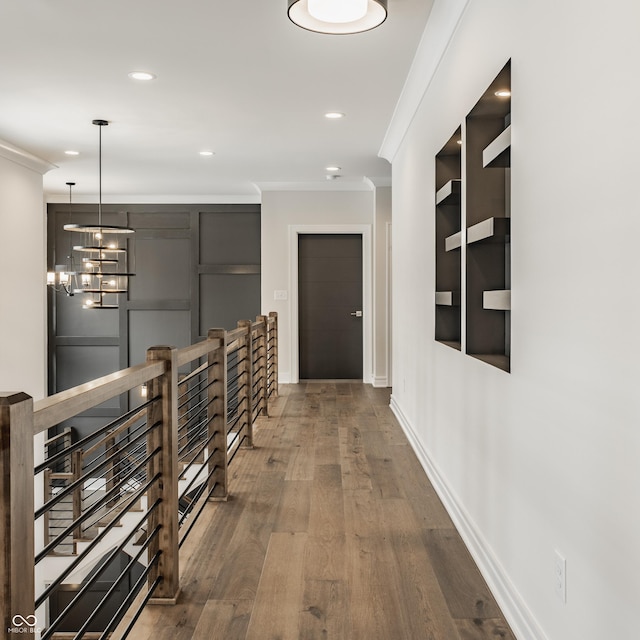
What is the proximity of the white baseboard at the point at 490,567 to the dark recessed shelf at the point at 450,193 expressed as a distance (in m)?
1.47

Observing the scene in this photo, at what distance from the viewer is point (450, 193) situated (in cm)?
313

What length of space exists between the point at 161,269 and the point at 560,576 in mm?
7700

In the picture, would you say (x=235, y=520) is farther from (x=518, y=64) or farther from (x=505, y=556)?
(x=518, y=64)

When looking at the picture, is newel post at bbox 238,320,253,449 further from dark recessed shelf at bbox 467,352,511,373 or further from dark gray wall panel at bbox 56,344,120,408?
dark gray wall panel at bbox 56,344,120,408

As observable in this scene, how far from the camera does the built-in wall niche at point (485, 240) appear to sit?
2.57 metres

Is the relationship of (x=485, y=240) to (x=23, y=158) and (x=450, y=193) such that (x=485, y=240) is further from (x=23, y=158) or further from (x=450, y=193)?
(x=23, y=158)

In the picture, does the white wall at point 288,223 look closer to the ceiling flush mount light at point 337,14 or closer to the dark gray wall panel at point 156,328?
the dark gray wall panel at point 156,328

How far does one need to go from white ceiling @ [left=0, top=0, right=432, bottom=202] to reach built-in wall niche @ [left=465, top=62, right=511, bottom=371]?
76 centimetres

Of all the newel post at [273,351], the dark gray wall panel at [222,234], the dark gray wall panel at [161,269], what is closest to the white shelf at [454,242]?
the newel post at [273,351]

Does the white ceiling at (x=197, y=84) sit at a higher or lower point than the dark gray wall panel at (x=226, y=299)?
higher

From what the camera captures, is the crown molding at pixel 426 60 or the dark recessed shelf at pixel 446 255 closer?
the crown molding at pixel 426 60

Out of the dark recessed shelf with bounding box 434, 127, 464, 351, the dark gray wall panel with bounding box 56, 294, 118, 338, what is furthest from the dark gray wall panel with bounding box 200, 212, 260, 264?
the dark recessed shelf with bounding box 434, 127, 464, 351

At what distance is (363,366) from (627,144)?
662 cm

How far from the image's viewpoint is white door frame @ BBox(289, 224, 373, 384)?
25.1 ft
